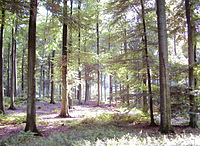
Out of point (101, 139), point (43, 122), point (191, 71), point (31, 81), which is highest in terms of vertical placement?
point (191, 71)

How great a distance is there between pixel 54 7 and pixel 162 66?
18.6 ft

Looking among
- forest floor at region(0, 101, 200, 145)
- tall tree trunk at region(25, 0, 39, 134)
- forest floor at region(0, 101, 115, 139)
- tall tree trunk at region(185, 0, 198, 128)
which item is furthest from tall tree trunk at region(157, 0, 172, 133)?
Result: tall tree trunk at region(25, 0, 39, 134)

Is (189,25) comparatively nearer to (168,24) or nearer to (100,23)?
(168,24)

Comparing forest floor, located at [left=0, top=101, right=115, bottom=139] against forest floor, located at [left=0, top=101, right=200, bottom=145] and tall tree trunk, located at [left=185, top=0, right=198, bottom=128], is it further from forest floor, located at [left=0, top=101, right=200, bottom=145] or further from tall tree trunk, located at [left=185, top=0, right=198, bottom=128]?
tall tree trunk, located at [left=185, top=0, right=198, bottom=128]

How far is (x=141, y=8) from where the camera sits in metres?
10.3

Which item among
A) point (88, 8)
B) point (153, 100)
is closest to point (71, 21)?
point (153, 100)

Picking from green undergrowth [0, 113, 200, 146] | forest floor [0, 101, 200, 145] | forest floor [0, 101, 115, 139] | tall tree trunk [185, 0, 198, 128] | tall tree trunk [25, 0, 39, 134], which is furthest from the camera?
tall tree trunk [185, 0, 198, 128]

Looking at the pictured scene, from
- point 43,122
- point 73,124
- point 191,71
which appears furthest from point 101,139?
point 191,71

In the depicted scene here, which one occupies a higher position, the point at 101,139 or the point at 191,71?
the point at 191,71

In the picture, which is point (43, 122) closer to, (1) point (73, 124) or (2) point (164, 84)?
(1) point (73, 124)

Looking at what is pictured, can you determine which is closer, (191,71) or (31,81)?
(31,81)

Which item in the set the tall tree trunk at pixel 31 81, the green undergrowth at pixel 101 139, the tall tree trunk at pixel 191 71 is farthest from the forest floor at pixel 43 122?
the tall tree trunk at pixel 191 71

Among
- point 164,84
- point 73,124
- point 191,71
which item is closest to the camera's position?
point 164,84

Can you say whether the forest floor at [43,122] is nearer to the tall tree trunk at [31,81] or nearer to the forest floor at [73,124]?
the forest floor at [73,124]
